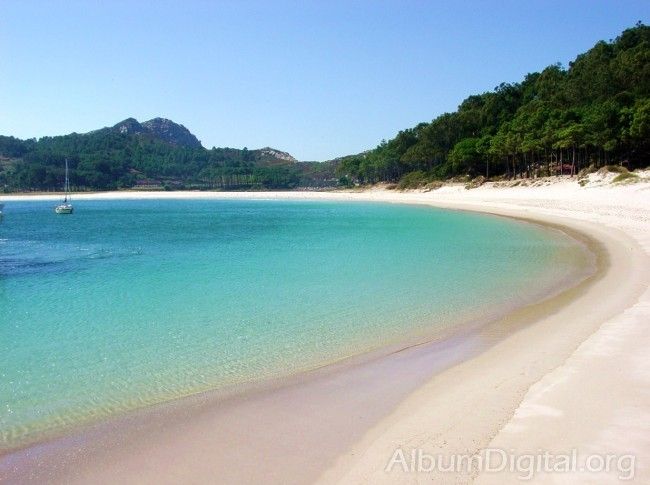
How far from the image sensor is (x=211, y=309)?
42.8 ft

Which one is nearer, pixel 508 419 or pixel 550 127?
pixel 508 419

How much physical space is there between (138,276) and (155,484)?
14773 mm

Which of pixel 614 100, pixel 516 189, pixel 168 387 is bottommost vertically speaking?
pixel 168 387

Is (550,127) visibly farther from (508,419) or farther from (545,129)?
(508,419)

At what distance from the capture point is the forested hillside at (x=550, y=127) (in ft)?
194

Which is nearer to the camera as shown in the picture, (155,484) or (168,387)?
(155,484)

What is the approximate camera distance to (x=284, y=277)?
17891mm

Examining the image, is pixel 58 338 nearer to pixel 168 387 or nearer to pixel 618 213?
pixel 168 387

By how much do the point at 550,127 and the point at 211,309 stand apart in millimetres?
64576

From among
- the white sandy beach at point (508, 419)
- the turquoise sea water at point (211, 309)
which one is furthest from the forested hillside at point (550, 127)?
the white sandy beach at point (508, 419)

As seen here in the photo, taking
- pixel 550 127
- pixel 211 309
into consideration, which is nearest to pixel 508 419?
pixel 211 309

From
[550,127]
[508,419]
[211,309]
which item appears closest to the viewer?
[508,419]

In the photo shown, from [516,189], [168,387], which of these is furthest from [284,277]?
[516,189]

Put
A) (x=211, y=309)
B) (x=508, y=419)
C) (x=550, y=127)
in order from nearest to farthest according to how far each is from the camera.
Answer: (x=508, y=419) → (x=211, y=309) → (x=550, y=127)
